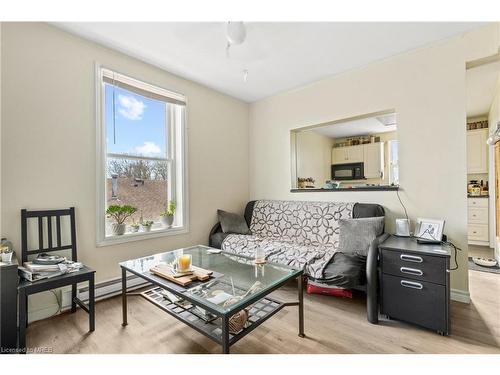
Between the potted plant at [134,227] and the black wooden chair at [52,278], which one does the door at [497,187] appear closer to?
the potted plant at [134,227]

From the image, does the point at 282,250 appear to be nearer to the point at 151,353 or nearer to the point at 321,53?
the point at 151,353

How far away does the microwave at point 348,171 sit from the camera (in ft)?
13.2

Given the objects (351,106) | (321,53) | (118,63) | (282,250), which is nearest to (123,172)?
(118,63)

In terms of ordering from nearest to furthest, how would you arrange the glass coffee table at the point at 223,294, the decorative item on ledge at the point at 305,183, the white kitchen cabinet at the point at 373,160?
the glass coffee table at the point at 223,294, the decorative item on ledge at the point at 305,183, the white kitchen cabinet at the point at 373,160

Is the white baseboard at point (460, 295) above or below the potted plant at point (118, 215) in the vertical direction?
below

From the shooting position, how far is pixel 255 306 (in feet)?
5.69

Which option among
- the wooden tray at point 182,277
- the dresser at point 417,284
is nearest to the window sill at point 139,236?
the wooden tray at point 182,277

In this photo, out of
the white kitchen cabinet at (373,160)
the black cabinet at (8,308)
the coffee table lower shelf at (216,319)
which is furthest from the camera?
the white kitchen cabinet at (373,160)

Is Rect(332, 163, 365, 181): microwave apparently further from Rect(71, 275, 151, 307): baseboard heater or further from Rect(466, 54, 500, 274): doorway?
Rect(71, 275, 151, 307): baseboard heater

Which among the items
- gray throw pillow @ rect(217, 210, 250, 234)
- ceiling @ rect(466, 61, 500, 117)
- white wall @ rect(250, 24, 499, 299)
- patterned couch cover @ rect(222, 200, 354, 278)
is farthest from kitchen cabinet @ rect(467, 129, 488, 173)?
gray throw pillow @ rect(217, 210, 250, 234)

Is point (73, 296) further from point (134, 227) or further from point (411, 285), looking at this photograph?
point (411, 285)

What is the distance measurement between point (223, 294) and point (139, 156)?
1994mm

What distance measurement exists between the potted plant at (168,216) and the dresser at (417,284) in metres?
2.24

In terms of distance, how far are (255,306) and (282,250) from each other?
2.87ft
